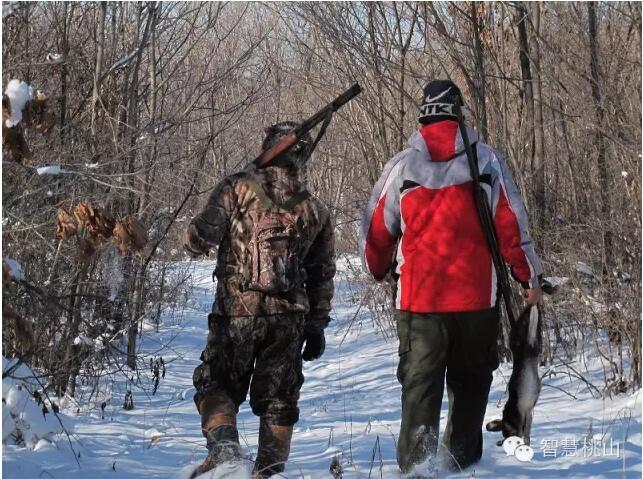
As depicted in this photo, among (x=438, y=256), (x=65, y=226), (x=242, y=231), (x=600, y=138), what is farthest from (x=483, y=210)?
(x=600, y=138)

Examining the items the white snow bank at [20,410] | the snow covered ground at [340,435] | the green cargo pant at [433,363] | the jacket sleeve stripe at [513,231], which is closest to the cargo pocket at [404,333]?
the green cargo pant at [433,363]

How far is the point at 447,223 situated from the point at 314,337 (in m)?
1.03

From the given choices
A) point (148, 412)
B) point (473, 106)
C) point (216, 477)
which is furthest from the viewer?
point (473, 106)

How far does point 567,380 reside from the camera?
23.7 ft

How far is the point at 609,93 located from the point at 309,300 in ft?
9.64

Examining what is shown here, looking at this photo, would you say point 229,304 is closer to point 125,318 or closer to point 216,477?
point 216,477

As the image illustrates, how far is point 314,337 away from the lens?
472cm

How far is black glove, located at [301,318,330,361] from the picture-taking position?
4691 mm

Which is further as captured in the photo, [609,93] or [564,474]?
[609,93]

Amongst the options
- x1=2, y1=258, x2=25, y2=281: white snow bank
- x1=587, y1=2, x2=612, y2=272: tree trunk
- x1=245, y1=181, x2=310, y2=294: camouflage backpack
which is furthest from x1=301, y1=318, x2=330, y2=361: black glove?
x1=587, y1=2, x2=612, y2=272: tree trunk

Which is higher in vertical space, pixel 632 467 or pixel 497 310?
pixel 497 310

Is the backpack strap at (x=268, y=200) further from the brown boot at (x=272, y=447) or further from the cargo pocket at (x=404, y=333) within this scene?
the brown boot at (x=272, y=447)

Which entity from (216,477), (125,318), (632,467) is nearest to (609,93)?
(632,467)

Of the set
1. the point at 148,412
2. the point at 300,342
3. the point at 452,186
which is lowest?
the point at 148,412
